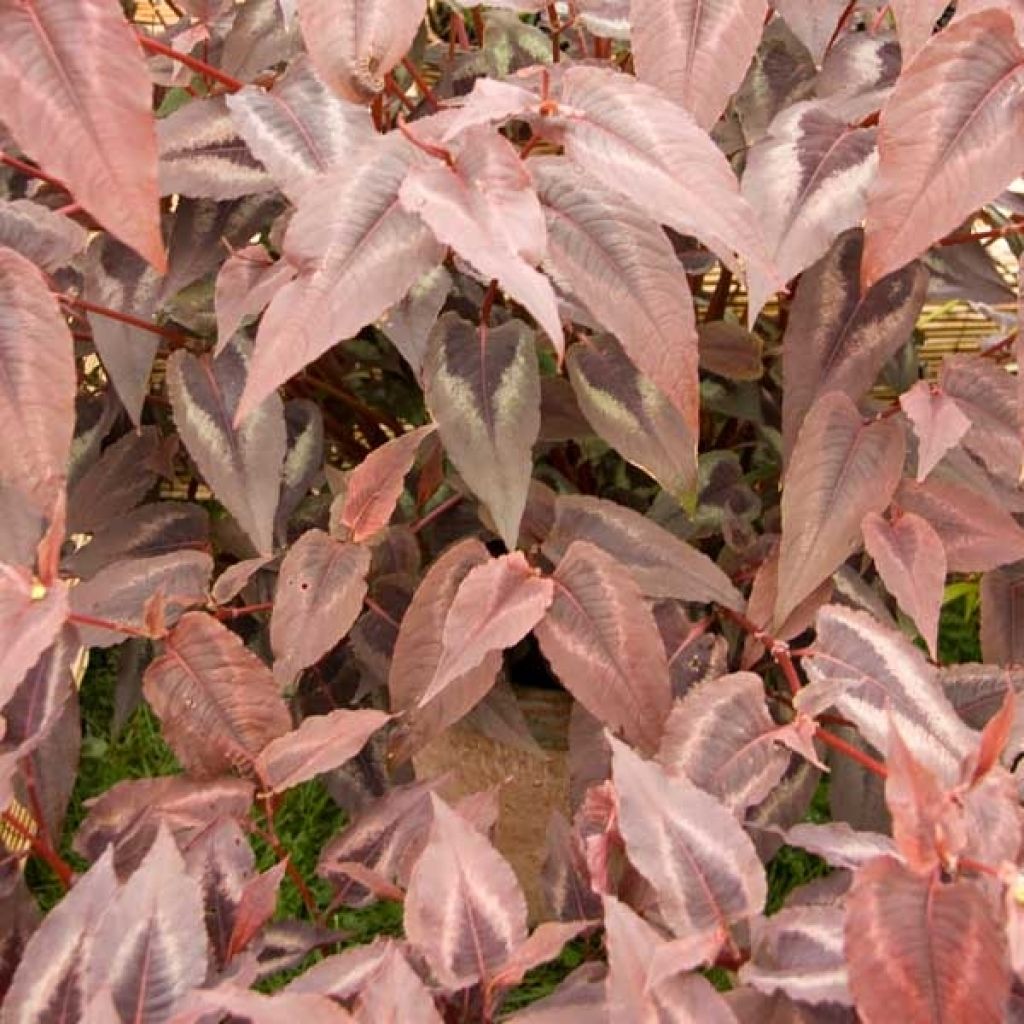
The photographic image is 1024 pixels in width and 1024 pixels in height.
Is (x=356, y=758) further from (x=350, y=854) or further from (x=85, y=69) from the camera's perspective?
(x=85, y=69)

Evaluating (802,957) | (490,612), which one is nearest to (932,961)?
(802,957)

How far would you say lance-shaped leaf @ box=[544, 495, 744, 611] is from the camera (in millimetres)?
863

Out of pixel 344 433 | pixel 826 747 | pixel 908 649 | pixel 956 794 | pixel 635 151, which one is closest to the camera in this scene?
pixel 956 794

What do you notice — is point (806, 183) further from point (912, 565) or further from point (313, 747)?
point (313, 747)

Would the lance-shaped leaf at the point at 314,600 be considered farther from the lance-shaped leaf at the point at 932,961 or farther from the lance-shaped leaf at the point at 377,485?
the lance-shaped leaf at the point at 932,961

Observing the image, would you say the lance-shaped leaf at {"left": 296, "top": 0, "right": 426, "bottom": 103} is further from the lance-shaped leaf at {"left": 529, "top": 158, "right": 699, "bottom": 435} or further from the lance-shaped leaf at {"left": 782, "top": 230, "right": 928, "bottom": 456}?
the lance-shaped leaf at {"left": 782, "top": 230, "right": 928, "bottom": 456}

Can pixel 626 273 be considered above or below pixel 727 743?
above

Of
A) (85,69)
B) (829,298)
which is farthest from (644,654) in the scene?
(85,69)

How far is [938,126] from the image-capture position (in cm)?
68

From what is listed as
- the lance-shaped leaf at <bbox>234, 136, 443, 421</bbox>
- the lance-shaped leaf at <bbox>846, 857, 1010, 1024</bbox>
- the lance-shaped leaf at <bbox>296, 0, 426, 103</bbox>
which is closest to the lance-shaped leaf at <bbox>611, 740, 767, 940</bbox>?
the lance-shaped leaf at <bbox>846, 857, 1010, 1024</bbox>

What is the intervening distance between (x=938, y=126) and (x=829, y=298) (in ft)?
0.66

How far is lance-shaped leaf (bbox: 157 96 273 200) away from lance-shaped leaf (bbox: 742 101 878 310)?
289 millimetres

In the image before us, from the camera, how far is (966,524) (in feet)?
2.83

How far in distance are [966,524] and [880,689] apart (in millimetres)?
158
